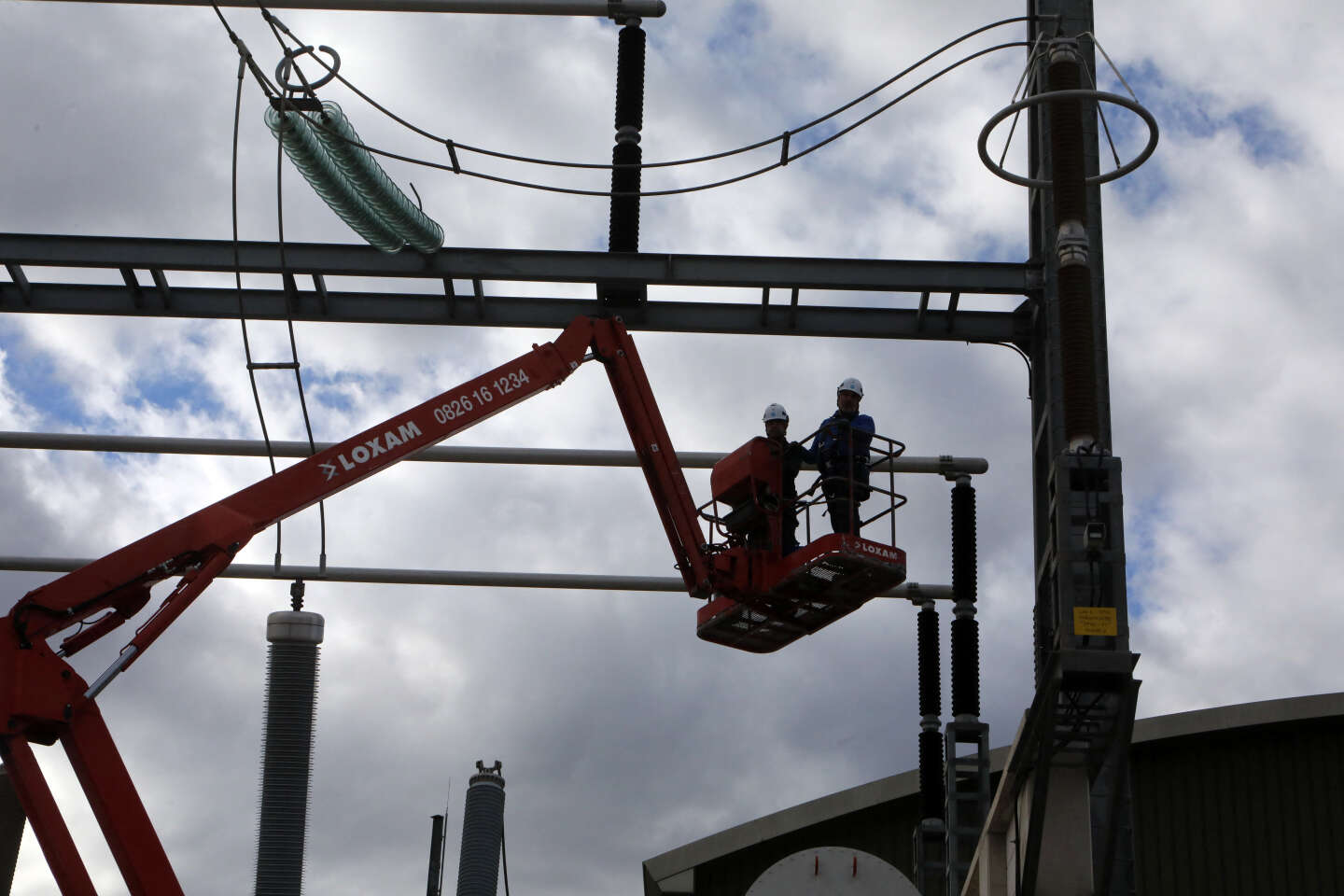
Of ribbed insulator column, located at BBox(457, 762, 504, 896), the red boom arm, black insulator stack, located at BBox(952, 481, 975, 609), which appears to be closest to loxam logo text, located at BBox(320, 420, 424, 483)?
the red boom arm

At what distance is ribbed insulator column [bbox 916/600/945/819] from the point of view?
55.7 feet

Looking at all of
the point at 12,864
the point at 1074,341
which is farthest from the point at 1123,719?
the point at 12,864

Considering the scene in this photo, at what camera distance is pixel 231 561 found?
44.9ft

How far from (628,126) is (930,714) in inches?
258

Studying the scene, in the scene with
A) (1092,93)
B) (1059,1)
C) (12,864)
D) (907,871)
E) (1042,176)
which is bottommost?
(12,864)

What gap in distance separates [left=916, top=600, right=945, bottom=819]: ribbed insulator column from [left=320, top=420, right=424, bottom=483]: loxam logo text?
580 cm

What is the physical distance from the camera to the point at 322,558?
663 inches

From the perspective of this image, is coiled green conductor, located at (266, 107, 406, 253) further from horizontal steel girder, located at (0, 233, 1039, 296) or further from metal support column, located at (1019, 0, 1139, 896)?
metal support column, located at (1019, 0, 1139, 896)

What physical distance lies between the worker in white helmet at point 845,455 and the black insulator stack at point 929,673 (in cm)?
365

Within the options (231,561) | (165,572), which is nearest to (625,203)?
(231,561)

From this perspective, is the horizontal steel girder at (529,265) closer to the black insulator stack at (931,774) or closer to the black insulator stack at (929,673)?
the black insulator stack at (929,673)

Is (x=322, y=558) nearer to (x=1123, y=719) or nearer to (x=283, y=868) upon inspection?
(x=1123, y=719)

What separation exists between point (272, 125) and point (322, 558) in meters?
5.51

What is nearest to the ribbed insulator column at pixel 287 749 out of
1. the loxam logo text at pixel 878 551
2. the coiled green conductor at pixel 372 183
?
the coiled green conductor at pixel 372 183
